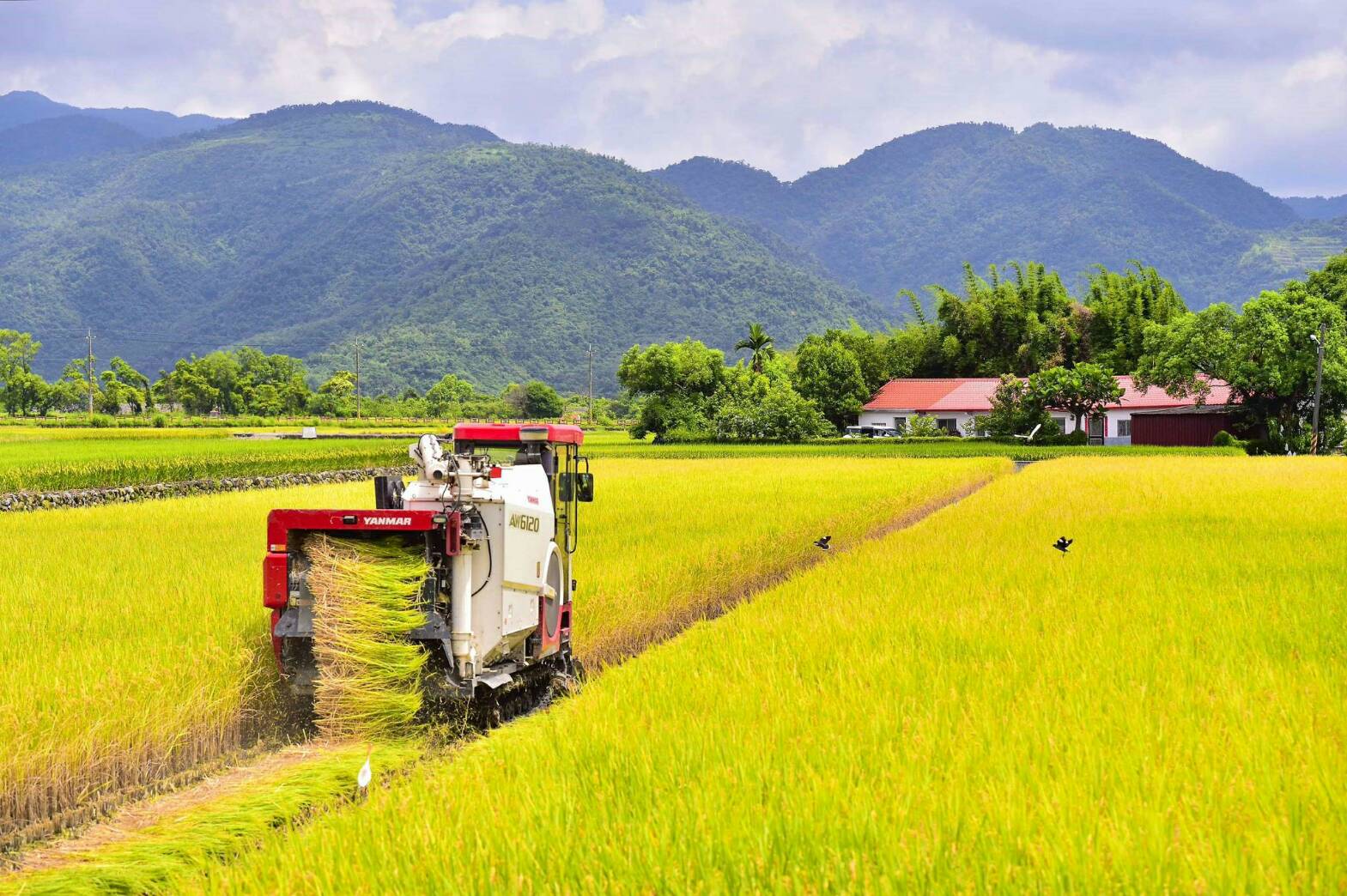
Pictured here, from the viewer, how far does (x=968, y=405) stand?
215ft

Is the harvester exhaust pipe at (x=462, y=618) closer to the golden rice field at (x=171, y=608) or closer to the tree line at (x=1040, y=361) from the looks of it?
the golden rice field at (x=171, y=608)

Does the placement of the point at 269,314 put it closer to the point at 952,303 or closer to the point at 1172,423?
the point at 952,303

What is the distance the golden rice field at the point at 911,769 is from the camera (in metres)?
3.39

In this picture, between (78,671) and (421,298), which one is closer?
(78,671)

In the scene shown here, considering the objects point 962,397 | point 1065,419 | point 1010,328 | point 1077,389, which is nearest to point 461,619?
point 1077,389

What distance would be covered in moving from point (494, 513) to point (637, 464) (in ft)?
103

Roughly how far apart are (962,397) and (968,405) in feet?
6.66

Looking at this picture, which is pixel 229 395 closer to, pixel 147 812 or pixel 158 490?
pixel 158 490

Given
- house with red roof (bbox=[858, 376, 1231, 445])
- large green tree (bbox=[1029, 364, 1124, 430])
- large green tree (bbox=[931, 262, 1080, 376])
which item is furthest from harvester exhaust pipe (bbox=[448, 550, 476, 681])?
large green tree (bbox=[931, 262, 1080, 376])

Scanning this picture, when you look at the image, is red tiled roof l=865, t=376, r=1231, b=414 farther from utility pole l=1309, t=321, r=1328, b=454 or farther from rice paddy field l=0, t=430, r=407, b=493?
rice paddy field l=0, t=430, r=407, b=493

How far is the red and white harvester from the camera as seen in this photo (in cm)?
648

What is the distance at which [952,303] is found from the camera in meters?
76.4

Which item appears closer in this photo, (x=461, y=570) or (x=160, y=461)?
(x=461, y=570)

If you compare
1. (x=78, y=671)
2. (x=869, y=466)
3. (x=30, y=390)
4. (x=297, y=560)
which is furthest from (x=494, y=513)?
(x=30, y=390)
